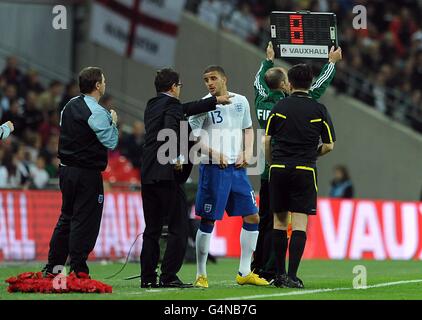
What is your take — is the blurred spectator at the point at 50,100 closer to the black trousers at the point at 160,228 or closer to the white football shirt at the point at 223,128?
the white football shirt at the point at 223,128

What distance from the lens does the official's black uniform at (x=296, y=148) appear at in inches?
469

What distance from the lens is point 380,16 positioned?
3103 centimetres

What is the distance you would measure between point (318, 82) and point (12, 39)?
15548 millimetres

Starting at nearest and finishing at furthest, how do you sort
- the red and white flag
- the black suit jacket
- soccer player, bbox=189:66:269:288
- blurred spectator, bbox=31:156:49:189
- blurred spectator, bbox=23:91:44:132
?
the black suit jacket < soccer player, bbox=189:66:269:288 < blurred spectator, bbox=31:156:49:189 < blurred spectator, bbox=23:91:44:132 < the red and white flag

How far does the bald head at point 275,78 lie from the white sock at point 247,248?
1.64 meters

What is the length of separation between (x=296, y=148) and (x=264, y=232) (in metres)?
1.51

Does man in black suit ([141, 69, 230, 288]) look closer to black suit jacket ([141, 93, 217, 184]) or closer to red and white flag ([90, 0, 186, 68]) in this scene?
black suit jacket ([141, 93, 217, 184])

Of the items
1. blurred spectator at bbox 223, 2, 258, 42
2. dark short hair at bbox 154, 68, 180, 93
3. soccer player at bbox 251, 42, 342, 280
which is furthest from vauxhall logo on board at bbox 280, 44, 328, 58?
blurred spectator at bbox 223, 2, 258, 42

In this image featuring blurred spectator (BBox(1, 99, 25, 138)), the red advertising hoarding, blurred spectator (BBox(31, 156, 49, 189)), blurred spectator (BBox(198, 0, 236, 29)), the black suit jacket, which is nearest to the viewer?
the black suit jacket

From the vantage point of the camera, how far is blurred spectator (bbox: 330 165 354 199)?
947 inches

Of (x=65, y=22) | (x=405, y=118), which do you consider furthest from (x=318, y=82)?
(x=405, y=118)

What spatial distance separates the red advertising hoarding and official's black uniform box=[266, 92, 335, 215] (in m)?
8.08
